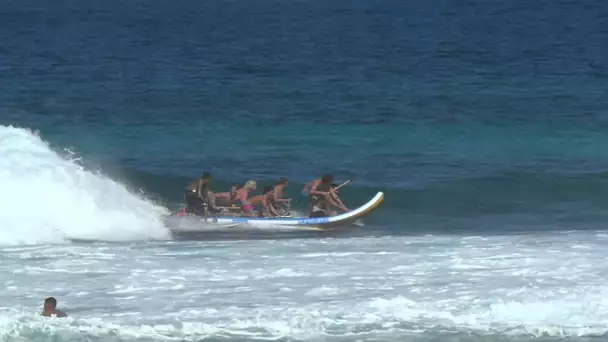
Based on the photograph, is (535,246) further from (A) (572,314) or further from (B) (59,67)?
(B) (59,67)

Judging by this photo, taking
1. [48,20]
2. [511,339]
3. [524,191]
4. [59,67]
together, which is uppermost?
[48,20]

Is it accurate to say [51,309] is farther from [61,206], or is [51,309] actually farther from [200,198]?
[200,198]

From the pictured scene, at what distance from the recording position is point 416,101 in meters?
52.2

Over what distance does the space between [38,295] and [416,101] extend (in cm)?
2779

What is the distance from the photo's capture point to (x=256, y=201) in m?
33.3

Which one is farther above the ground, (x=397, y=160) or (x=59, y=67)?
(x=59, y=67)

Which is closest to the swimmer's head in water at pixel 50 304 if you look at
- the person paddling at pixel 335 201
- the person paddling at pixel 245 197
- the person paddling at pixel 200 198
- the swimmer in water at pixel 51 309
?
the swimmer in water at pixel 51 309

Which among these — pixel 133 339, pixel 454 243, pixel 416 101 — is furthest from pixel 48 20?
pixel 133 339

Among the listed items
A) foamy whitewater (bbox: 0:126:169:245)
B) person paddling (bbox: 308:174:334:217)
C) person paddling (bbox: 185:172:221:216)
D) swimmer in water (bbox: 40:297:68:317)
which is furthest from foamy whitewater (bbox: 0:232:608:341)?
person paddling (bbox: 308:174:334:217)

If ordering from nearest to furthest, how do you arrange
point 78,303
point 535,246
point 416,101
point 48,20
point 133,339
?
point 133,339
point 78,303
point 535,246
point 416,101
point 48,20

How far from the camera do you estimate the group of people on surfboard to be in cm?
3275

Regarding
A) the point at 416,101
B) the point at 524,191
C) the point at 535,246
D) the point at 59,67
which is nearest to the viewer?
the point at 535,246

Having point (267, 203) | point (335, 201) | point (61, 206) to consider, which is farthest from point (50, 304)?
point (335, 201)

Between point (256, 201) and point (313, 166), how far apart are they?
8436 mm
